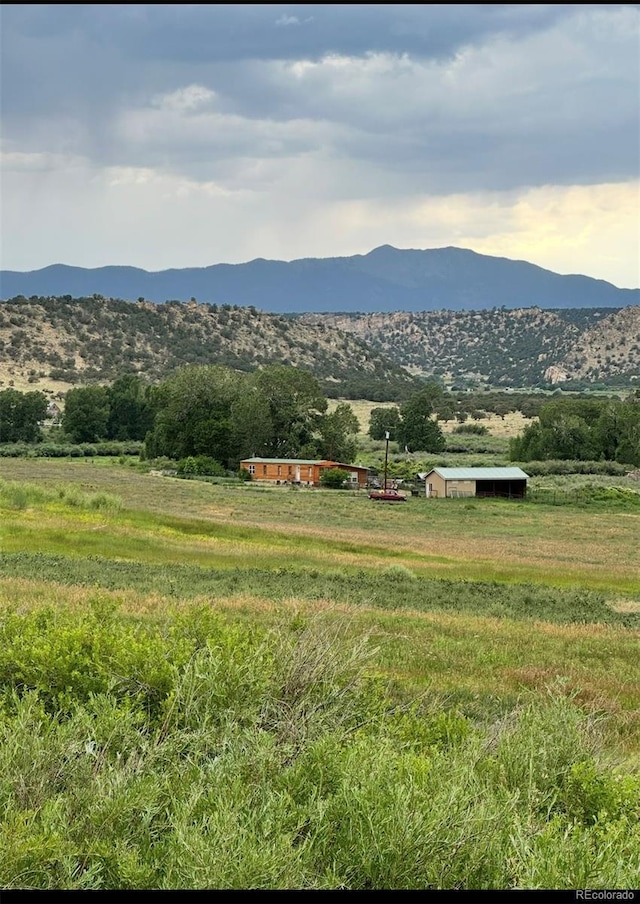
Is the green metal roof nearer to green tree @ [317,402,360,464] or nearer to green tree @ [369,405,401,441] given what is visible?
green tree @ [317,402,360,464]

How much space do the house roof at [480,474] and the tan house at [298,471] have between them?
7790 mm

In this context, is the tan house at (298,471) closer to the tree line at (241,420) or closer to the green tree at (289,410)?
the tree line at (241,420)

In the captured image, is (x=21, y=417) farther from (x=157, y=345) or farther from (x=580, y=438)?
(x=157, y=345)

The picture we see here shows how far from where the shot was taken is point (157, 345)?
6137 inches

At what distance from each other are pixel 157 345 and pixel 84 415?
5880cm

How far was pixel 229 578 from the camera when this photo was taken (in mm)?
22344

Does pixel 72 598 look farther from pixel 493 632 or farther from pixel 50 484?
pixel 50 484

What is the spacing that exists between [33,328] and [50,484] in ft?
337

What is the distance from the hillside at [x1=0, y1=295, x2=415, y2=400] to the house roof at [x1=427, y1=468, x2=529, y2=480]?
70.2 m

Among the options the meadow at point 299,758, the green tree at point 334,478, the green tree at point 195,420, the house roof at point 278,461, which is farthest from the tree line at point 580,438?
the meadow at point 299,758

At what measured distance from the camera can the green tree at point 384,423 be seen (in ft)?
365

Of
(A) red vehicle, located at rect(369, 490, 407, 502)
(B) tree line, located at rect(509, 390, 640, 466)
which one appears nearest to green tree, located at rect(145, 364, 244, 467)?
(A) red vehicle, located at rect(369, 490, 407, 502)

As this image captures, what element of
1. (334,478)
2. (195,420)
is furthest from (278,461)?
(195,420)

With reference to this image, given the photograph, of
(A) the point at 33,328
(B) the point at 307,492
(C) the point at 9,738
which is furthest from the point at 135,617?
(A) the point at 33,328
